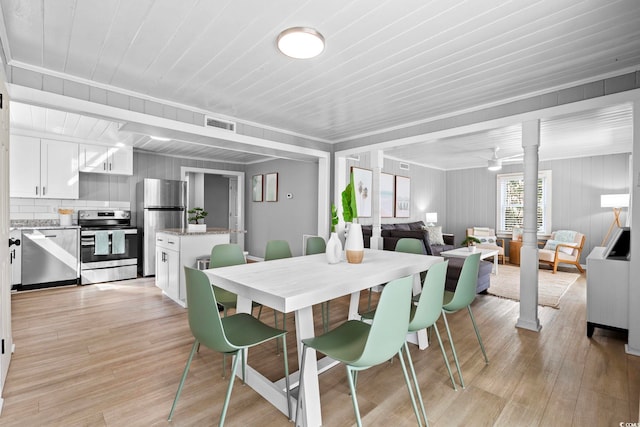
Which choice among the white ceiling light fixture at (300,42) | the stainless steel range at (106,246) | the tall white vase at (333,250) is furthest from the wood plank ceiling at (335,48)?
the stainless steel range at (106,246)

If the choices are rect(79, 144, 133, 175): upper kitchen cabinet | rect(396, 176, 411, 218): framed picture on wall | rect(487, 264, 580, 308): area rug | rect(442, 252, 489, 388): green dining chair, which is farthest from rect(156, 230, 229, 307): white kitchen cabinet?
rect(396, 176, 411, 218): framed picture on wall

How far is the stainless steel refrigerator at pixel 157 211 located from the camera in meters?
5.46

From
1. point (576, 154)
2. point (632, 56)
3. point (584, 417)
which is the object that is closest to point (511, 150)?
point (576, 154)

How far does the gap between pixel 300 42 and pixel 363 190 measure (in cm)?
414

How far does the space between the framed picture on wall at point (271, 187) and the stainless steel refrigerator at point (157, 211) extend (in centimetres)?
187

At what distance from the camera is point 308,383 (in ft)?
5.67

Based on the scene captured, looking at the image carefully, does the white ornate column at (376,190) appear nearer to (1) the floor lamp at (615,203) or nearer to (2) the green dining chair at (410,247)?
(2) the green dining chair at (410,247)

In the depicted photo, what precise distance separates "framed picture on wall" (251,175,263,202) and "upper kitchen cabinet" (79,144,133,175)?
2622 mm

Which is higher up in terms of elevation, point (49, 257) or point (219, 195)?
point (219, 195)

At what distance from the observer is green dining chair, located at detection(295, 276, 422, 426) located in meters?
1.44

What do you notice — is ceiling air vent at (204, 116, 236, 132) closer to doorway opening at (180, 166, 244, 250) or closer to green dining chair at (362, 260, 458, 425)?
green dining chair at (362, 260, 458, 425)

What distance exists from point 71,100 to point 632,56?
4.62 metres

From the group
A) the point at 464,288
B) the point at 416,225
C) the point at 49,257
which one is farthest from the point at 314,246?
the point at 416,225

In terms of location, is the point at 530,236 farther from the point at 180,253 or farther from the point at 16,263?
the point at 16,263
